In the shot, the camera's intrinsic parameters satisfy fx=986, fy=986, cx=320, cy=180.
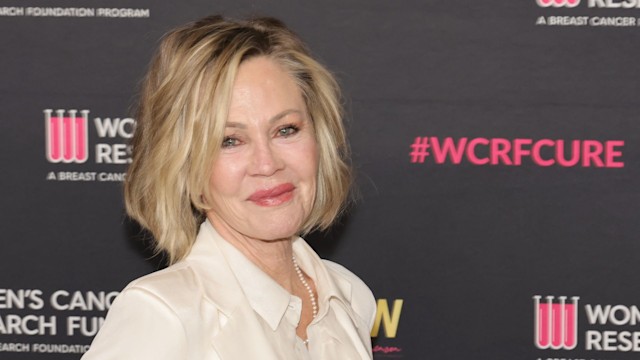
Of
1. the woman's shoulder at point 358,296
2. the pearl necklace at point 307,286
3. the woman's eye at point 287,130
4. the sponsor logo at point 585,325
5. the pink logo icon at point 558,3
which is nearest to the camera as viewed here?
the woman's eye at point 287,130

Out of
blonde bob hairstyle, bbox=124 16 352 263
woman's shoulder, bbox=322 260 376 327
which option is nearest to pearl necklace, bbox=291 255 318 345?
woman's shoulder, bbox=322 260 376 327

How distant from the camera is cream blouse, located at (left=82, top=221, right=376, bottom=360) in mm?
1678

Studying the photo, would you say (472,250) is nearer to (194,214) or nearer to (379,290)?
(379,290)

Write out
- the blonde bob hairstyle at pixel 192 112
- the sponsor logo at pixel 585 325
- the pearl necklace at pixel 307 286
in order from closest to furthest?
the blonde bob hairstyle at pixel 192 112, the pearl necklace at pixel 307 286, the sponsor logo at pixel 585 325

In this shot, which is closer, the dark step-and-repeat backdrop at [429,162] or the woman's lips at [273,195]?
the woman's lips at [273,195]

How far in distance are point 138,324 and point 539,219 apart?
5.30ft

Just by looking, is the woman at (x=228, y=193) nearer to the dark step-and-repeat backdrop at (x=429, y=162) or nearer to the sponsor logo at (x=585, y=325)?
the dark step-and-repeat backdrop at (x=429, y=162)

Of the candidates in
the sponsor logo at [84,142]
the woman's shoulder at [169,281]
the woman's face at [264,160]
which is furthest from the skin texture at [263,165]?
the sponsor logo at [84,142]

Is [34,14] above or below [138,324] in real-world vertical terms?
above

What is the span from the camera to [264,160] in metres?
1.87

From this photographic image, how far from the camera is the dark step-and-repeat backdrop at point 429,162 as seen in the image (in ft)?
9.53

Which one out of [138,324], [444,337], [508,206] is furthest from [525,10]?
[138,324]

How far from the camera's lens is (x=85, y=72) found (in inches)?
119

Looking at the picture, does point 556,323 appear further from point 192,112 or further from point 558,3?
point 192,112
